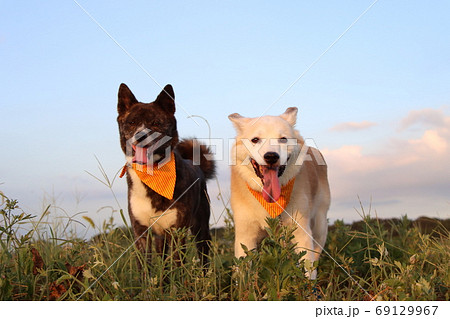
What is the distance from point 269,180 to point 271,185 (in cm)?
6

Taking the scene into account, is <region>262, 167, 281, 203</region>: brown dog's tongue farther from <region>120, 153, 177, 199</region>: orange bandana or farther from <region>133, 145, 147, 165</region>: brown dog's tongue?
<region>133, 145, 147, 165</region>: brown dog's tongue

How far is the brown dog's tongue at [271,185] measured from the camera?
5238 mm

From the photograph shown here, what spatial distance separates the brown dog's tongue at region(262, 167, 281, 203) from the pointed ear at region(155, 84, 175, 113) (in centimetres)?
159

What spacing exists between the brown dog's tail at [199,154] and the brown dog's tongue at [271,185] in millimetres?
1812

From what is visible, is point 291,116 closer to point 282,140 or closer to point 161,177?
point 282,140

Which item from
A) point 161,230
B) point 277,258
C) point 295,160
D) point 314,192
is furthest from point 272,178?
point 277,258

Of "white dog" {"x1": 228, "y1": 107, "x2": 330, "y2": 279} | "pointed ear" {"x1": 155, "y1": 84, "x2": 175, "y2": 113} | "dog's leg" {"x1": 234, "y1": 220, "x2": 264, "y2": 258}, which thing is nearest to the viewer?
"white dog" {"x1": 228, "y1": 107, "x2": 330, "y2": 279}

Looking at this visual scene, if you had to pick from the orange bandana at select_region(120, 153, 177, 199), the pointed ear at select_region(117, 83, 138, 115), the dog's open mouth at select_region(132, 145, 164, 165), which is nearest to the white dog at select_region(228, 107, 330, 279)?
the orange bandana at select_region(120, 153, 177, 199)

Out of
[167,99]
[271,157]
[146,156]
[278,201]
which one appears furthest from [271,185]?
[167,99]

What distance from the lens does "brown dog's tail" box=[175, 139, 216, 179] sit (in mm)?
6953

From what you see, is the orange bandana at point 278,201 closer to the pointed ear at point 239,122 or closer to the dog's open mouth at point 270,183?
the dog's open mouth at point 270,183

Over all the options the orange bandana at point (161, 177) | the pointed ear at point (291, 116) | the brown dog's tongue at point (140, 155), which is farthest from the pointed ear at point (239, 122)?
the brown dog's tongue at point (140, 155)

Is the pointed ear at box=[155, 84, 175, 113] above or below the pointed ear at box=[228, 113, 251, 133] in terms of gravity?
above
